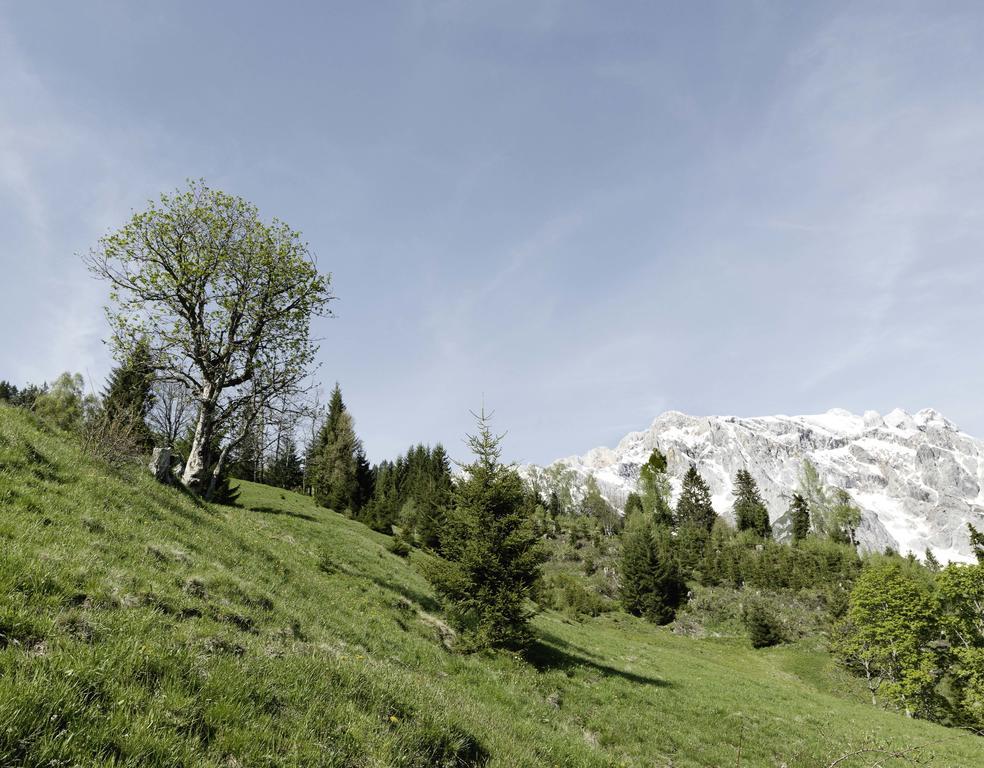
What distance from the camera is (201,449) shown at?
22.8 metres

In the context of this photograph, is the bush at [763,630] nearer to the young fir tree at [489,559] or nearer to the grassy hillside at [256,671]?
the grassy hillside at [256,671]

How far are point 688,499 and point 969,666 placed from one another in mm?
80307

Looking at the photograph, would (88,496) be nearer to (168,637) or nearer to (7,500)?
(7,500)

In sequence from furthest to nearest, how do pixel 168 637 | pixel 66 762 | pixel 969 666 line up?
pixel 969 666, pixel 168 637, pixel 66 762

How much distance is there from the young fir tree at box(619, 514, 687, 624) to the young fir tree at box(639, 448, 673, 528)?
31.7 metres

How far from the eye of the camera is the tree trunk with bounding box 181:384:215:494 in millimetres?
22203

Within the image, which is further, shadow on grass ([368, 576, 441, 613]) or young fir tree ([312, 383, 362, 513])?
young fir tree ([312, 383, 362, 513])

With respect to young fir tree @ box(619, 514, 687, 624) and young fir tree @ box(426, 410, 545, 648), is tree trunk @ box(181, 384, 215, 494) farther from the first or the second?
young fir tree @ box(619, 514, 687, 624)

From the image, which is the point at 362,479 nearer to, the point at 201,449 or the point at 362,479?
the point at 362,479

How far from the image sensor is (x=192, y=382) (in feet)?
78.1

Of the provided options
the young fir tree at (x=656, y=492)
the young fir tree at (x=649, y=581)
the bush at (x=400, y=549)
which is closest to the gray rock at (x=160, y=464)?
the bush at (x=400, y=549)

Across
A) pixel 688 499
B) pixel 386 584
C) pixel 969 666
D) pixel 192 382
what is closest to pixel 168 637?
Answer: pixel 386 584

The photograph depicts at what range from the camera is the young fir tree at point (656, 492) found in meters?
106

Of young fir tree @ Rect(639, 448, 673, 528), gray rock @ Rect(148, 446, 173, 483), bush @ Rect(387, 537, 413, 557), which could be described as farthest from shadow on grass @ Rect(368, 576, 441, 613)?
young fir tree @ Rect(639, 448, 673, 528)
